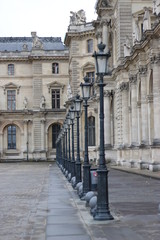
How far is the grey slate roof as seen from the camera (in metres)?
95.4

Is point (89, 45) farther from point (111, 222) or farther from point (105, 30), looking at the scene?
point (111, 222)

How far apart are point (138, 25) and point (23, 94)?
4641 centimetres

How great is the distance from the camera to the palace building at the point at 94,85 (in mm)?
38906

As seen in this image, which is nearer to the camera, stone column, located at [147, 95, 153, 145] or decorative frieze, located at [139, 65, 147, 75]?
stone column, located at [147, 95, 153, 145]

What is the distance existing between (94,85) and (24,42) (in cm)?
3964

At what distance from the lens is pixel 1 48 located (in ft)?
312

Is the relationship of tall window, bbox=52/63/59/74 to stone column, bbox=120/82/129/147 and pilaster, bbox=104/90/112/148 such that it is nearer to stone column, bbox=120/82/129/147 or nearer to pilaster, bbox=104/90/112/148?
pilaster, bbox=104/90/112/148

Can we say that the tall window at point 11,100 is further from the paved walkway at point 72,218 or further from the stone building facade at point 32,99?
the paved walkway at point 72,218

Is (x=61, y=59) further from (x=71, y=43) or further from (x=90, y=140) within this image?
(x=90, y=140)

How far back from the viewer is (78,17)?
251ft

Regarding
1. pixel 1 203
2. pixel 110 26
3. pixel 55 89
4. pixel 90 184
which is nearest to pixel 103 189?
pixel 90 184

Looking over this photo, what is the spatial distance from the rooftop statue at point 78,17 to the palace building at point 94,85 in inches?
7.5

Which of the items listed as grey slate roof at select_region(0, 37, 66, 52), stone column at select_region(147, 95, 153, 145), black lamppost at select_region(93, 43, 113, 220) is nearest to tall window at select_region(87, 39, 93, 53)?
grey slate roof at select_region(0, 37, 66, 52)

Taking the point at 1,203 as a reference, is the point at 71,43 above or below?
above
